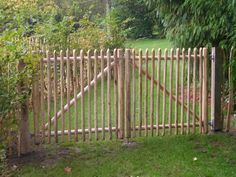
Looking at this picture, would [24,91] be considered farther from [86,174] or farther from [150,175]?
[150,175]

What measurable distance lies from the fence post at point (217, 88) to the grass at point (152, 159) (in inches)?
12.5

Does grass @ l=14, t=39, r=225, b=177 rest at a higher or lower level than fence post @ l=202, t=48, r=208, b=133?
lower

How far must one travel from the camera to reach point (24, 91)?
5.88 m

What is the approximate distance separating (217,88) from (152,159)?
6.50 ft

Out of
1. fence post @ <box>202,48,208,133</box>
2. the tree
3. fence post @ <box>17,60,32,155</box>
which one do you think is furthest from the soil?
the tree

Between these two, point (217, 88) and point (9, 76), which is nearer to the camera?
point (9, 76)

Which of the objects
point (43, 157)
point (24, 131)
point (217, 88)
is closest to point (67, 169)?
point (43, 157)

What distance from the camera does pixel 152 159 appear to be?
617 centimetres

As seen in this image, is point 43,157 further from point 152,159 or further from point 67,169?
point 152,159

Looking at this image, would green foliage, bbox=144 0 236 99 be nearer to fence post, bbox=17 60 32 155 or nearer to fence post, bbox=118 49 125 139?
fence post, bbox=118 49 125 139

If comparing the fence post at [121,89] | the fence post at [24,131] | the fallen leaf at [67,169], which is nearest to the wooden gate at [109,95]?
the fence post at [121,89]

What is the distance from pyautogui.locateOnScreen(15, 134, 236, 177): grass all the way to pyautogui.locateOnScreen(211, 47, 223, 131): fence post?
318mm

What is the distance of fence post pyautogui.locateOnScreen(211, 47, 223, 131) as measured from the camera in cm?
721

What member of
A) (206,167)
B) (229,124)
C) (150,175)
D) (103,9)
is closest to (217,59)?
(229,124)
